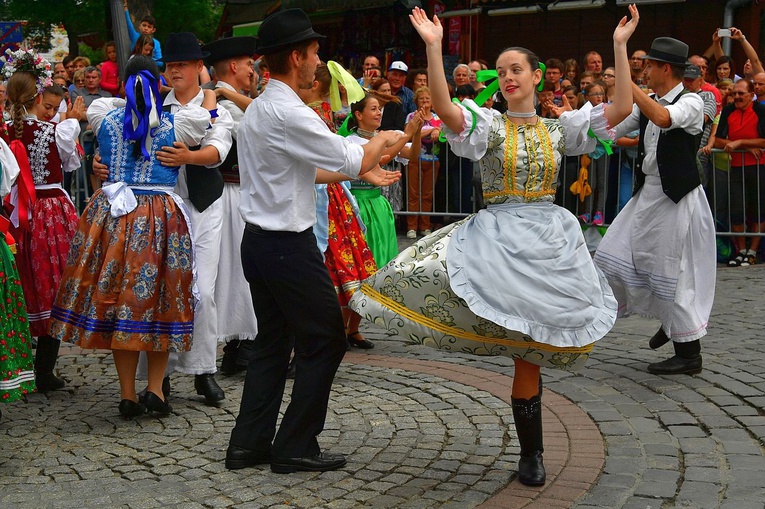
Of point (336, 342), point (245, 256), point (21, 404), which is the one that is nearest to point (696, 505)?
point (336, 342)

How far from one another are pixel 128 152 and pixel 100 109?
317 millimetres

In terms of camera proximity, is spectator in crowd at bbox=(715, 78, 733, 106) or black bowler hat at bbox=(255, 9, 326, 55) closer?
black bowler hat at bbox=(255, 9, 326, 55)

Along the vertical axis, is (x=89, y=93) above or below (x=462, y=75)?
below

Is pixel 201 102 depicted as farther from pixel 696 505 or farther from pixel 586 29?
pixel 586 29

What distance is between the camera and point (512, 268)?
4.27m

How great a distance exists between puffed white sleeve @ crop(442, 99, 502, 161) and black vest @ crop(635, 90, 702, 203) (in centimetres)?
216

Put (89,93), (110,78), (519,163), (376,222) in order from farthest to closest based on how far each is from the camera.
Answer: (110,78)
(89,93)
(376,222)
(519,163)

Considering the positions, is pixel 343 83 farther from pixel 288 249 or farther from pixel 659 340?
pixel 659 340

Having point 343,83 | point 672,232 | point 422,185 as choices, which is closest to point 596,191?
point 422,185

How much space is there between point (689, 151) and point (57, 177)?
4005mm

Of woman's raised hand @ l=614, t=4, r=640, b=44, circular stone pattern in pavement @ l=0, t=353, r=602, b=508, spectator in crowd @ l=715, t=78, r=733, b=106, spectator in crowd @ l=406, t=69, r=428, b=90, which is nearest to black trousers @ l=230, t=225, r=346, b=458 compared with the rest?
circular stone pattern in pavement @ l=0, t=353, r=602, b=508

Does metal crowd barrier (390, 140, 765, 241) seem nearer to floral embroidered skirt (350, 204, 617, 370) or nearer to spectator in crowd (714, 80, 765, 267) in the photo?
spectator in crowd (714, 80, 765, 267)

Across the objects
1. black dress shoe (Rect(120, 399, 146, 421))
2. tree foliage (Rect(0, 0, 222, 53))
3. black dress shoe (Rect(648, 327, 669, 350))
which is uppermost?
tree foliage (Rect(0, 0, 222, 53))

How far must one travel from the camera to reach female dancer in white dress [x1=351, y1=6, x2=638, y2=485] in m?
4.22
